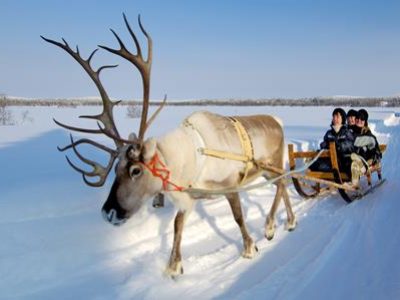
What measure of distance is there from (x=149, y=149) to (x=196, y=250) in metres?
1.84

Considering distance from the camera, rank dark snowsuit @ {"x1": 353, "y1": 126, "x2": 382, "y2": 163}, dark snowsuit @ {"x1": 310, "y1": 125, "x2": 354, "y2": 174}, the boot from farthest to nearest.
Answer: dark snowsuit @ {"x1": 353, "y1": 126, "x2": 382, "y2": 163} < dark snowsuit @ {"x1": 310, "y1": 125, "x2": 354, "y2": 174} < the boot

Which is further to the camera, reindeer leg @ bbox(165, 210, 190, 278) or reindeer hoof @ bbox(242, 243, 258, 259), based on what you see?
reindeer hoof @ bbox(242, 243, 258, 259)

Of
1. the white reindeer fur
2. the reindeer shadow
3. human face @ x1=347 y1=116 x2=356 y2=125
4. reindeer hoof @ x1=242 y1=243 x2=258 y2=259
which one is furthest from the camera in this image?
human face @ x1=347 y1=116 x2=356 y2=125

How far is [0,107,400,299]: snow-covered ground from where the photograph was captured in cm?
407

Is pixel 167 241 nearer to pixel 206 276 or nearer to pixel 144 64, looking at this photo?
pixel 206 276

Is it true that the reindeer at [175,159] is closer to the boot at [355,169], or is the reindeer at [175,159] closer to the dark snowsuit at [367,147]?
the boot at [355,169]

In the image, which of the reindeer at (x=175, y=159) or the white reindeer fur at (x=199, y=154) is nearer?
the reindeer at (x=175, y=159)

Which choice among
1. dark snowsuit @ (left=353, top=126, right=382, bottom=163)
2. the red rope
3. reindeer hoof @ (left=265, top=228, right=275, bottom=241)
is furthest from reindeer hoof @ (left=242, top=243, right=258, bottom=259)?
dark snowsuit @ (left=353, top=126, right=382, bottom=163)

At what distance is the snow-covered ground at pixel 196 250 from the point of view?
13.4 ft

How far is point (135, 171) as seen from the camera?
4.09 meters

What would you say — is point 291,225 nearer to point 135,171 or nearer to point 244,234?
point 244,234

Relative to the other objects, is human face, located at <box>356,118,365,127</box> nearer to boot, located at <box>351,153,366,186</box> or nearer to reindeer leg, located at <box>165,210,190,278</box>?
boot, located at <box>351,153,366,186</box>

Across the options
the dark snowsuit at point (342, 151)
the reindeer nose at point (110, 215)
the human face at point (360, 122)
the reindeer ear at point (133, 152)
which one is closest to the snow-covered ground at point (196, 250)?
the dark snowsuit at point (342, 151)

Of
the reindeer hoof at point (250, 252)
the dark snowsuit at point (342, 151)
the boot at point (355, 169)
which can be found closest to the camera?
the reindeer hoof at point (250, 252)
